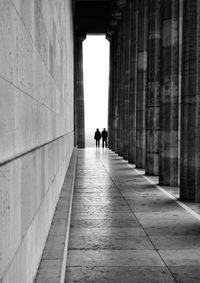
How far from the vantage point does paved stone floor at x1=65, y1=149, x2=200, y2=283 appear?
244 inches

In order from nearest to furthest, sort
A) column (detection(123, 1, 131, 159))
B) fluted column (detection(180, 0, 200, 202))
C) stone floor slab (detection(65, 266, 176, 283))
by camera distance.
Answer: stone floor slab (detection(65, 266, 176, 283)) < fluted column (detection(180, 0, 200, 202)) < column (detection(123, 1, 131, 159))

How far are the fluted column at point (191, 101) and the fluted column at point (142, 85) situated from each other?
9.49m

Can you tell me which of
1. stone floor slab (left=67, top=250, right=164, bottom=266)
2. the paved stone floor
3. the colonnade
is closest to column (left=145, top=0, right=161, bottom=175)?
the colonnade

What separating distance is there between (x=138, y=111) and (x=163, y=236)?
14401mm

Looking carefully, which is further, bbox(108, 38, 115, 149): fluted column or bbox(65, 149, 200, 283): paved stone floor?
bbox(108, 38, 115, 149): fluted column

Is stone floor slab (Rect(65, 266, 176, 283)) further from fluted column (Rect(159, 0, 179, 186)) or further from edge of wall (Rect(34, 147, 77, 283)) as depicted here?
fluted column (Rect(159, 0, 179, 186))

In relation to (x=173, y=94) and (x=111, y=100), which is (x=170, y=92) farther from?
(x=111, y=100)

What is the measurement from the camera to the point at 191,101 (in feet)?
39.2

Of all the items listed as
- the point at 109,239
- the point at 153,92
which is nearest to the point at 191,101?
the point at 109,239

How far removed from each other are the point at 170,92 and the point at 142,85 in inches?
281

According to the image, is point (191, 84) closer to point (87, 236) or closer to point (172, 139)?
point (172, 139)

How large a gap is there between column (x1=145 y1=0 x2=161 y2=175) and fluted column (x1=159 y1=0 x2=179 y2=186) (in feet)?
9.24

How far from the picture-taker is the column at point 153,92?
717 inches

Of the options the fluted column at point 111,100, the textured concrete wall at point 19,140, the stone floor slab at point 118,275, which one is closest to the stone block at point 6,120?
the textured concrete wall at point 19,140
